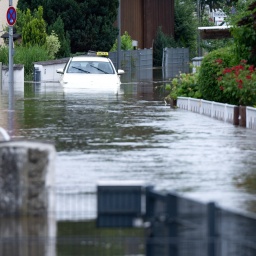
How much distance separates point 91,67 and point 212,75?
1176cm

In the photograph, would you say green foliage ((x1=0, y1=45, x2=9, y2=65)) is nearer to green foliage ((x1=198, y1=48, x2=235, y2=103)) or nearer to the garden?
the garden

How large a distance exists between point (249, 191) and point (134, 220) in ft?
16.5

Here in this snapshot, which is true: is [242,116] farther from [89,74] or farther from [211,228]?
[89,74]

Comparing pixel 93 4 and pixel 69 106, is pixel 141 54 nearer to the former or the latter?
pixel 93 4

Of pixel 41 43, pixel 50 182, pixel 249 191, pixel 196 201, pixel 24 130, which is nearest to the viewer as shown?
pixel 196 201

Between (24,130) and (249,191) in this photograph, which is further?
(24,130)

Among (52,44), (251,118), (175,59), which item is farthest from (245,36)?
(175,59)

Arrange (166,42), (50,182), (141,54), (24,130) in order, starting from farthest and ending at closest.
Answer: (166,42), (141,54), (24,130), (50,182)

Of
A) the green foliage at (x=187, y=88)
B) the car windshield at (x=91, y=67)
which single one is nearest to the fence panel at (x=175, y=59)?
the car windshield at (x=91, y=67)

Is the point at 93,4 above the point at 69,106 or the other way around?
above

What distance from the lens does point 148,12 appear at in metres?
76.2

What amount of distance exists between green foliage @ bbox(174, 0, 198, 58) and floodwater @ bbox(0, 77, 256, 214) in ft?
170

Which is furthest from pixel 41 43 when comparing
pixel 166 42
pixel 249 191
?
pixel 249 191

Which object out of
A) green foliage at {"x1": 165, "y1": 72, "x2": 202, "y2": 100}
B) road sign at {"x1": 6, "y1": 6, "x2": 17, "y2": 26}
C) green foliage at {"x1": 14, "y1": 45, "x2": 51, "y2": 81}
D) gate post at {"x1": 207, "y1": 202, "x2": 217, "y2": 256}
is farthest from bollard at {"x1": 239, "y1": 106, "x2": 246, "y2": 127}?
green foliage at {"x1": 14, "y1": 45, "x2": 51, "y2": 81}
